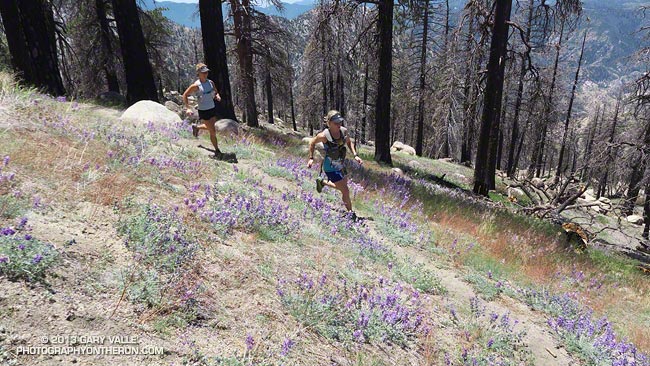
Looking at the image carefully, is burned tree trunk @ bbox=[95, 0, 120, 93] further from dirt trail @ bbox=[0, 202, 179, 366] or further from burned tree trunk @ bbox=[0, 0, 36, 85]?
dirt trail @ bbox=[0, 202, 179, 366]

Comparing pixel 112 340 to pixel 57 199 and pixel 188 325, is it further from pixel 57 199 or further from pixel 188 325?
pixel 57 199

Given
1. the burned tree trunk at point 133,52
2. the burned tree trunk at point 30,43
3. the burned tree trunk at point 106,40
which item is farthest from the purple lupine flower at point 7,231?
the burned tree trunk at point 106,40

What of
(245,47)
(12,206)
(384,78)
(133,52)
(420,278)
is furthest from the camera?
(245,47)

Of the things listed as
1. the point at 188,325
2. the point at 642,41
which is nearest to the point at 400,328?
the point at 188,325

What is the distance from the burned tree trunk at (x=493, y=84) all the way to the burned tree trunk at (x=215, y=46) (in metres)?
8.77

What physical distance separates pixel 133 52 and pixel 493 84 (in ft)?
39.1

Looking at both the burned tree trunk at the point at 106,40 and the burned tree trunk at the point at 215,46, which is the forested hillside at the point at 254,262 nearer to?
the burned tree trunk at the point at 215,46

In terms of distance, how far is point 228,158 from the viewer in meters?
8.18

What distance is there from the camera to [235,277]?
367cm

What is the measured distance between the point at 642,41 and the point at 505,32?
31.0 ft

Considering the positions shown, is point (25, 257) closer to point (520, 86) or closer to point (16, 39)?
point (16, 39)

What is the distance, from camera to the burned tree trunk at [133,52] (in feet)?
40.3

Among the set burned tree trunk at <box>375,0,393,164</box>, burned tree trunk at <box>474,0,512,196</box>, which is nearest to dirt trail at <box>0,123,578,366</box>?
burned tree trunk at <box>474,0,512,196</box>

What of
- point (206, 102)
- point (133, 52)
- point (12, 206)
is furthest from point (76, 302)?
point (133, 52)
